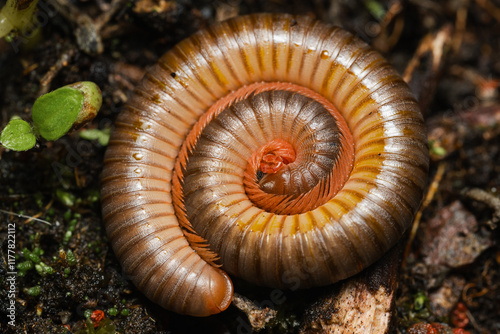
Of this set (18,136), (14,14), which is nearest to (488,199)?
(18,136)

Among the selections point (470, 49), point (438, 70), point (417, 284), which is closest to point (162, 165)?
point (417, 284)

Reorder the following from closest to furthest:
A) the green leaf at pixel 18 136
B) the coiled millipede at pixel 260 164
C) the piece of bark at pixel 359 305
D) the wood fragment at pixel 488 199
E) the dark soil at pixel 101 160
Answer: the coiled millipede at pixel 260 164 → the piece of bark at pixel 359 305 → the green leaf at pixel 18 136 → the dark soil at pixel 101 160 → the wood fragment at pixel 488 199

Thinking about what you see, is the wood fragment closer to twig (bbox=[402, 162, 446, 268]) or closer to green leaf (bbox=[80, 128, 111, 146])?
twig (bbox=[402, 162, 446, 268])

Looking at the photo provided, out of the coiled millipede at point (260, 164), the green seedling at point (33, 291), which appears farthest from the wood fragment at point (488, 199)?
the green seedling at point (33, 291)

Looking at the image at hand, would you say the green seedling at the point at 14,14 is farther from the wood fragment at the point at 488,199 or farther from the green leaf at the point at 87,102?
the wood fragment at the point at 488,199

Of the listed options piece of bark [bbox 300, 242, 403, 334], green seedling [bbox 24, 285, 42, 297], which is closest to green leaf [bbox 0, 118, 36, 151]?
green seedling [bbox 24, 285, 42, 297]

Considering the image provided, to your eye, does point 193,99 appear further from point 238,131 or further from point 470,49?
point 470,49

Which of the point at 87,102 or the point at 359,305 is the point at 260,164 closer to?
the point at 359,305
